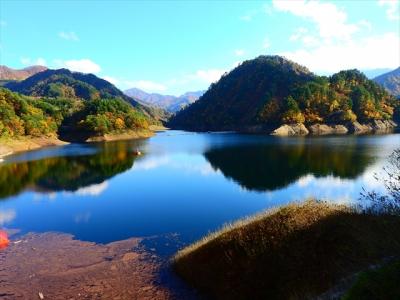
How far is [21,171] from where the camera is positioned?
Result: 267 feet

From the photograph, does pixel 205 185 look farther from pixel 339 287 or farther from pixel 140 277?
pixel 339 287

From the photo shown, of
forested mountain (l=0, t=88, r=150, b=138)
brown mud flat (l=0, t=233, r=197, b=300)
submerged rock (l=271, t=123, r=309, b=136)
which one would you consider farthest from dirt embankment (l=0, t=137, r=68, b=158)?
submerged rock (l=271, t=123, r=309, b=136)

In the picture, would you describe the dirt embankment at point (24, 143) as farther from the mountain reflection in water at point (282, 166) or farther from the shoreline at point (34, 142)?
the mountain reflection in water at point (282, 166)

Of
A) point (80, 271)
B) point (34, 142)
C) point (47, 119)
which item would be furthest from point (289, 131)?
point (80, 271)

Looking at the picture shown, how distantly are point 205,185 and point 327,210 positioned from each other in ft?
119

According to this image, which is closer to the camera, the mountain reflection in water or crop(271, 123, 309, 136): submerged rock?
the mountain reflection in water

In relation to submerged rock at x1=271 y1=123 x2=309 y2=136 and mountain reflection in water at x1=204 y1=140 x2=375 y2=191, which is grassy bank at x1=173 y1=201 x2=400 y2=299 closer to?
mountain reflection in water at x1=204 y1=140 x2=375 y2=191

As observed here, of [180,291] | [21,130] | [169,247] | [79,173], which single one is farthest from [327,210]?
[21,130]

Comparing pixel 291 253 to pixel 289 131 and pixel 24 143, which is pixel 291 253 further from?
pixel 289 131

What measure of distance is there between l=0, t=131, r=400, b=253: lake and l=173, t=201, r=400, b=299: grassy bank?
7.97 meters

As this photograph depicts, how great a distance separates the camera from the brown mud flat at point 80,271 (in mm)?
23297

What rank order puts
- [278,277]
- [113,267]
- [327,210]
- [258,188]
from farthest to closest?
[258,188], [113,267], [327,210], [278,277]

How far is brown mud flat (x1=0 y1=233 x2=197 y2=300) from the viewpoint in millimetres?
23297

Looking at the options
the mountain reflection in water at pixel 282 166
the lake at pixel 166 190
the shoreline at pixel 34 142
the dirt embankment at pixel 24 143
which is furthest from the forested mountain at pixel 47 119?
the mountain reflection in water at pixel 282 166
